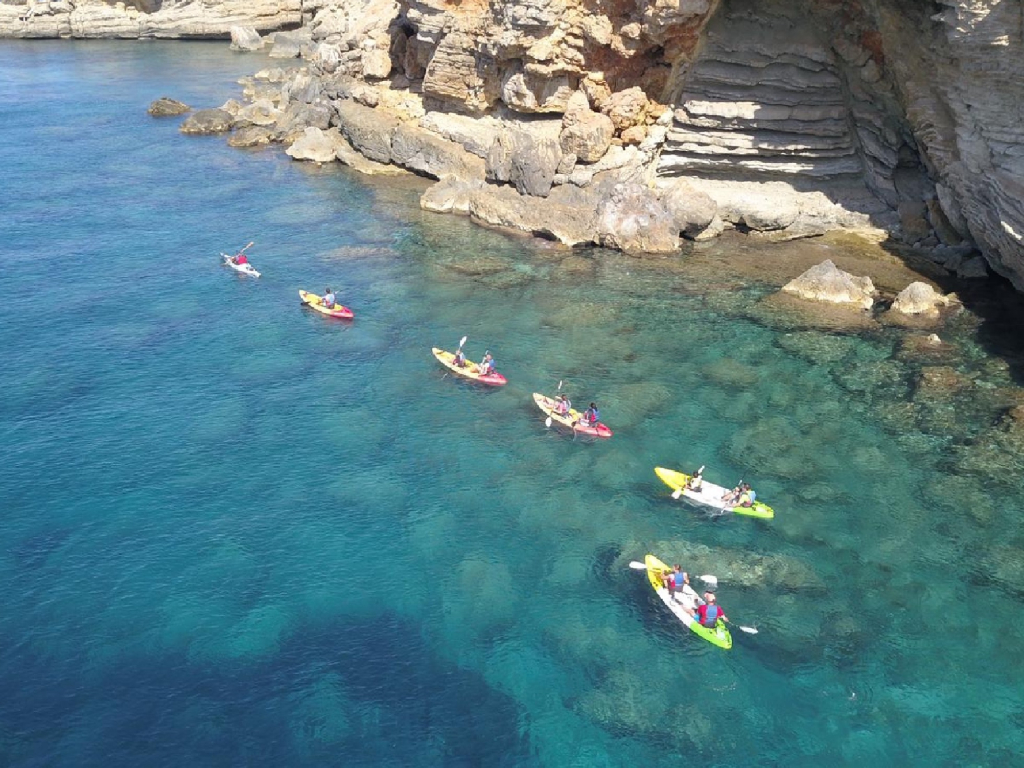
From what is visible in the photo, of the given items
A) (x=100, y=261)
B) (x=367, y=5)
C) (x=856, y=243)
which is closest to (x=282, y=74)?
(x=367, y=5)

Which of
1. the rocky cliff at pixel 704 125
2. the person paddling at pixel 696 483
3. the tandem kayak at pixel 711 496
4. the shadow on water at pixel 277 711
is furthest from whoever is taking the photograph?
the rocky cliff at pixel 704 125

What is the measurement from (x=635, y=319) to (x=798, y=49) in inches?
671

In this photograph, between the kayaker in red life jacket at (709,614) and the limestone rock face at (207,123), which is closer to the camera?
the kayaker in red life jacket at (709,614)

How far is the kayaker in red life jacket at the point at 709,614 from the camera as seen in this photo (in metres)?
23.7

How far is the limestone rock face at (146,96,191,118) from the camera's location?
71.0 m

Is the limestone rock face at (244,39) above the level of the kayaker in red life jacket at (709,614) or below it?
below

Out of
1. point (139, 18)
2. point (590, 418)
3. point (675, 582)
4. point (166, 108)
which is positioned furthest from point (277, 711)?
point (139, 18)

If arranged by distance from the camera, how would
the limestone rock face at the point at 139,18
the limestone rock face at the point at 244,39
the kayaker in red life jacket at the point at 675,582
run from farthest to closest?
the limestone rock face at the point at 139,18, the limestone rock face at the point at 244,39, the kayaker in red life jacket at the point at 675,582

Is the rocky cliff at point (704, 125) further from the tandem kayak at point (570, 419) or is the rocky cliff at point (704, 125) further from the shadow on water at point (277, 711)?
the shadow on water at point (277, 711)

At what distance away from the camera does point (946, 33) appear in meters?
33.8

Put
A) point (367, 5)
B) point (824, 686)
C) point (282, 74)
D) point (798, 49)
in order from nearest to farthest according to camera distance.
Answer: point (824, 686)
point (798, 49)
point (367, 5)
point (282, 74)

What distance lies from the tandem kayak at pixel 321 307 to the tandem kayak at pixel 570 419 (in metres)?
10.9

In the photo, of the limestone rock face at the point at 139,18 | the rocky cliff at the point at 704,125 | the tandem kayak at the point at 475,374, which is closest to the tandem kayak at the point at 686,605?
the tandem kayak at the point at 475,374

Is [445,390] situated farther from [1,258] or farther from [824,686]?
[1,258]
